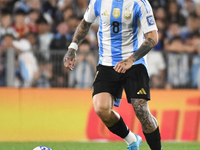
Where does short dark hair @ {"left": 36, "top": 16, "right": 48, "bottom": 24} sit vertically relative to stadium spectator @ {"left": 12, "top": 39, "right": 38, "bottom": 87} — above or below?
above

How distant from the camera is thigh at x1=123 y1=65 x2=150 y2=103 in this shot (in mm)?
5009

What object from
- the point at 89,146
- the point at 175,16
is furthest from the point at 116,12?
the point at 175,16

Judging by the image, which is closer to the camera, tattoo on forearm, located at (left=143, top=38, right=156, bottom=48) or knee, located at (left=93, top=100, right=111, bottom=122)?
tattoo on forearm, located at (left=143, top=38, right=156, bottom=48)

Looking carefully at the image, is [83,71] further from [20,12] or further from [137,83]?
[137,83]

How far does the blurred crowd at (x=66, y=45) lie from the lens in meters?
8.82

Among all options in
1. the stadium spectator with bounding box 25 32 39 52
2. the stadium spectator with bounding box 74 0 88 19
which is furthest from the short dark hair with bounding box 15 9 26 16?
the stadium spectator with bounding box 74 0 88 19

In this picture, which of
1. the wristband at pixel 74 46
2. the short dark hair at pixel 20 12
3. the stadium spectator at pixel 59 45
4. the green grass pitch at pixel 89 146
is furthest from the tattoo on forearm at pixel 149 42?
the short dark hair at pixel 20 12

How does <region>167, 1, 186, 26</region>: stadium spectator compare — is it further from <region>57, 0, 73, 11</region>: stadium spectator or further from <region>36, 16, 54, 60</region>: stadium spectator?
<region>36, 16, 54, 60</region>: stadium spectator

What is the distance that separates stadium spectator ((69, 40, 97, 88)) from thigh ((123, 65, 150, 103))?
3.70 m

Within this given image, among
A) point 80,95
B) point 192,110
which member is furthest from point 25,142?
point 192,110

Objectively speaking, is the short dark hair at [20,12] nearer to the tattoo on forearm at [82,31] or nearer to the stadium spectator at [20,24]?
the stadium spectator at [20,24]

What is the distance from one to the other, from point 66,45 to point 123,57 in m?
4.54

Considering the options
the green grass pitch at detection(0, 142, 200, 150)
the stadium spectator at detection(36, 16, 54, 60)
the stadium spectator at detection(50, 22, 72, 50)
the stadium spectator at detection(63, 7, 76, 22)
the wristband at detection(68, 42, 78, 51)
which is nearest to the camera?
the wristband at detection(68, 42, 78, 51)

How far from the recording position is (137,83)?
16.6 feet
